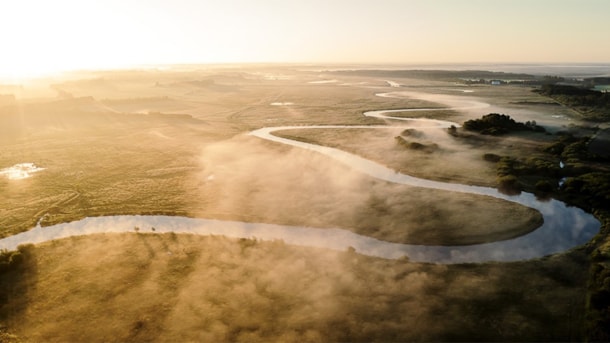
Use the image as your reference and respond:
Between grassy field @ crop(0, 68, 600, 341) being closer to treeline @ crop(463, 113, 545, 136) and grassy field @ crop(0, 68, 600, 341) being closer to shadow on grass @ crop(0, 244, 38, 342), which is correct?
shadow on grass @ crop(0, 244, 38, 342)

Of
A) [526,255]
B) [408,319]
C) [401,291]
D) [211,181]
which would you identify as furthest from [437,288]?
[211,181]

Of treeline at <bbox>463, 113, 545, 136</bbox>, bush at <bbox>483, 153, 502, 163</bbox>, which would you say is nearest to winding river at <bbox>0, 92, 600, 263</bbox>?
bush at <bbox>483, 153, 502, 163</bbox>

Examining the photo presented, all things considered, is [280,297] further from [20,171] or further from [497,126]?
[497,126]

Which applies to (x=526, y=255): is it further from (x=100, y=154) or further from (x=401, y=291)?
(x=100, y=154)

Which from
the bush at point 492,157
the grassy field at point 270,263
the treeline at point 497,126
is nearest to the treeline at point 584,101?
the treeline at point 497,126

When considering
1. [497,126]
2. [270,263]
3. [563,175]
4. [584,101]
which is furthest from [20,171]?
[584,101]

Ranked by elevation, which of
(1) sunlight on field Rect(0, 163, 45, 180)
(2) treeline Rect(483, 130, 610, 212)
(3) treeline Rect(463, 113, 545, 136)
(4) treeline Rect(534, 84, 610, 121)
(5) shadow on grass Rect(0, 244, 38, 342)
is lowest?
(5) shadow on grass Rect(0, 244, 38, 342)
